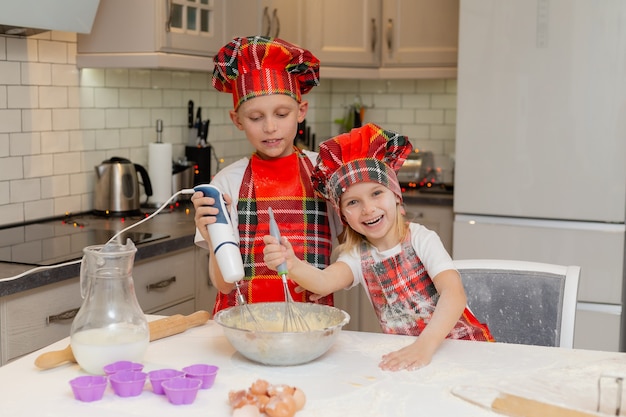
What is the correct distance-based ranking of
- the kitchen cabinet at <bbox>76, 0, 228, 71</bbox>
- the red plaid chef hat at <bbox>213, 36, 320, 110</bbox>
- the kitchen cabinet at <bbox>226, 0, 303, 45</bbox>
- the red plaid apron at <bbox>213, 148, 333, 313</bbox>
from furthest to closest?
the kitchen cabinet at <bbox>226, 0, 303, 45</bbox> → the kitchen cabinet at <bbox>76, 0, 228, 71</bbox> → the red plaid apron at <bbox>213, 148, 333, 313</bbox> → the red plaid chef hat at <bbox>213, 36, 320, 110</bbox>

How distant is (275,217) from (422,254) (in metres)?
0.39

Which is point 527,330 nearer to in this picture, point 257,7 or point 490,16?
point 490,16

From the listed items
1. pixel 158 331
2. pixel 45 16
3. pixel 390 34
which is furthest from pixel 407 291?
pixel 390 34

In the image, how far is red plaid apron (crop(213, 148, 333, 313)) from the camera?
1.99m

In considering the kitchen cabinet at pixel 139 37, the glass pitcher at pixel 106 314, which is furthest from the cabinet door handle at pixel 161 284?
the glass pitcher at pixel 106 314

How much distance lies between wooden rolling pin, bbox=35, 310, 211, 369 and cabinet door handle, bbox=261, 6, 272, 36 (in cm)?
231

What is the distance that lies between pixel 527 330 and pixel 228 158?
2.39m

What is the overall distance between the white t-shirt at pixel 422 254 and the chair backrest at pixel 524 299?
0.85 feet

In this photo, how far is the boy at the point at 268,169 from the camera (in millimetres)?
1892

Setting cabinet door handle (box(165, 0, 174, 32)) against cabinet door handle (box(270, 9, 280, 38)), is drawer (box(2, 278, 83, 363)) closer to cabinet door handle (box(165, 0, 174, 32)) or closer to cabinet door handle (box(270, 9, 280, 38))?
cabinet door handle (box(165, 0, 174, 32))

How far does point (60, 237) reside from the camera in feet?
9.01

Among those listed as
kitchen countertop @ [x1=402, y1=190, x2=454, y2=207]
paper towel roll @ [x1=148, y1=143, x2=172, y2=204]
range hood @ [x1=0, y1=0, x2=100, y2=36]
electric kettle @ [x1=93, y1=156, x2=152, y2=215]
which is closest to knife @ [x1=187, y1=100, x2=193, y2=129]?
paper towel roll @ [x1=148, y1=143, x2=172, y2=204]

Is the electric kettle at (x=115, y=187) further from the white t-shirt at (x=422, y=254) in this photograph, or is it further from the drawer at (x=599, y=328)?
the drawer at (x=599, y=328)

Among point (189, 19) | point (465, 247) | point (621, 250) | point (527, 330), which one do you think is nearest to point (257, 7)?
point (189, 19)
